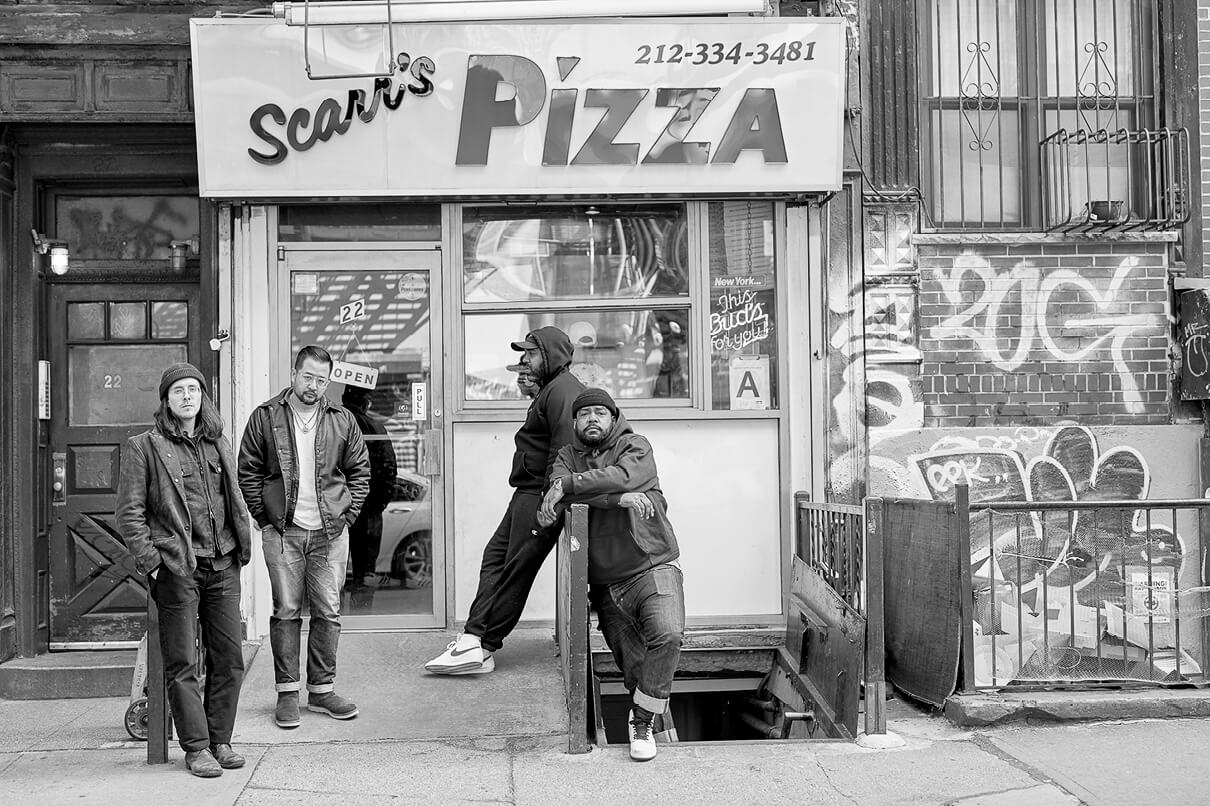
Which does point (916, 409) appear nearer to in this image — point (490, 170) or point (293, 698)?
point (490, 170)

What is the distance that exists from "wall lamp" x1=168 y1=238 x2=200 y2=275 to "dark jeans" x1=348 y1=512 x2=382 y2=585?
2047mm

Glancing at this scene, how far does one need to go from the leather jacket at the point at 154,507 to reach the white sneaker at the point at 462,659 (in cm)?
191

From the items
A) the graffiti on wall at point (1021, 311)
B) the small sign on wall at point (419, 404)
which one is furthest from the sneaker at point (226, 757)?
the graffiti on wall at point (1021, 311)

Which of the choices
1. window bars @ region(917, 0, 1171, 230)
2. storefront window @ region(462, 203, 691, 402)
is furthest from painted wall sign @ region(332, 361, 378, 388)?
window bars @ region(917, 0, 1171, 230)

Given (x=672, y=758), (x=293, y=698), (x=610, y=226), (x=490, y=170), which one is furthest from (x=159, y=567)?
(x=610, y=226)

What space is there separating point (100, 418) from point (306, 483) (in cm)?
248

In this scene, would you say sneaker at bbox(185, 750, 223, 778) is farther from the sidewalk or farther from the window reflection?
the window reflection

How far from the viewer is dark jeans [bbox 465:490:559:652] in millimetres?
6996

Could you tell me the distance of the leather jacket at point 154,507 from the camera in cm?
542

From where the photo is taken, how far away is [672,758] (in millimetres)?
6000

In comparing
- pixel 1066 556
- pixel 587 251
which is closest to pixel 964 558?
pixel 1066 556

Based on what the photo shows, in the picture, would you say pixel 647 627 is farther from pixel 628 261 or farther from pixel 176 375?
pixel 628 261

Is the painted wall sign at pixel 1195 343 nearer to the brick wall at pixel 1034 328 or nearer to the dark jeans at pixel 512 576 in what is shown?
the brick wall at pixel 1034 328

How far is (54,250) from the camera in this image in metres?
7.86
